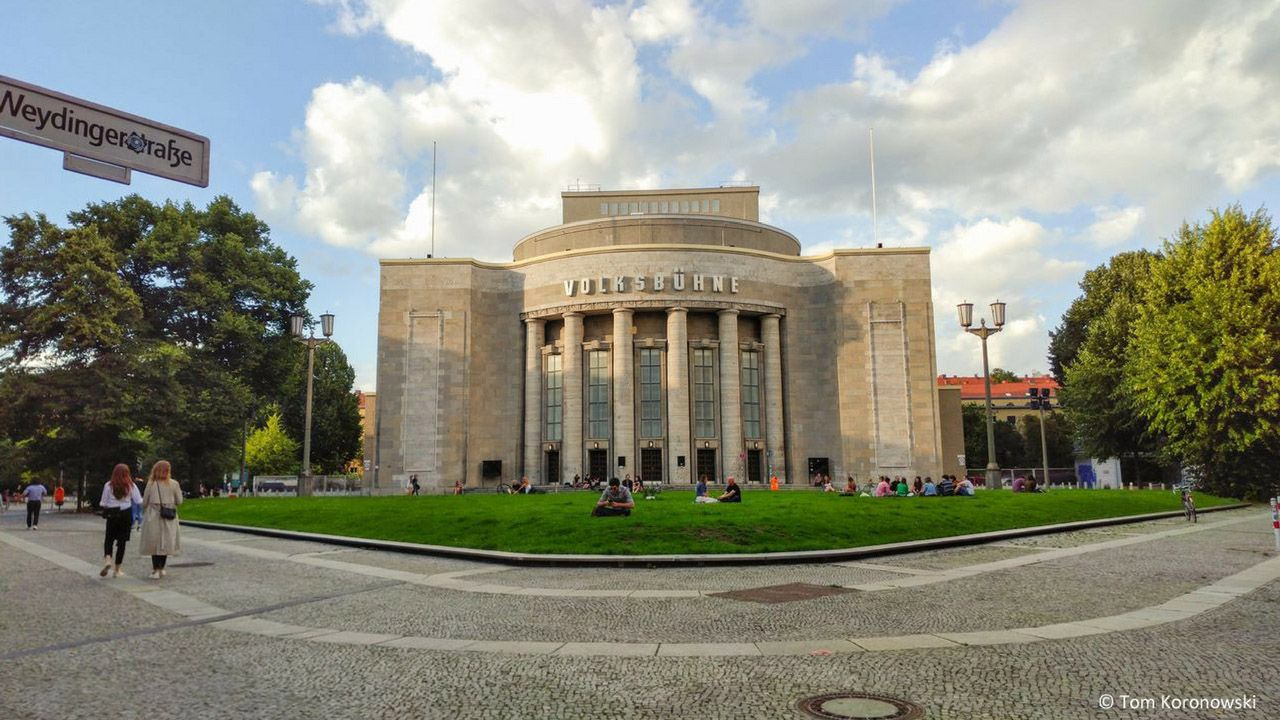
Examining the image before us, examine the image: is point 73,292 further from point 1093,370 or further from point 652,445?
point 1093,370

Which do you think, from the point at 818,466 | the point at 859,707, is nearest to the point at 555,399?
the point at 818,466

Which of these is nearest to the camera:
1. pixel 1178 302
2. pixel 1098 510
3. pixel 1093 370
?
pixel 1098 510

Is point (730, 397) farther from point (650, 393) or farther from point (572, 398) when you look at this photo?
point (572, 398)

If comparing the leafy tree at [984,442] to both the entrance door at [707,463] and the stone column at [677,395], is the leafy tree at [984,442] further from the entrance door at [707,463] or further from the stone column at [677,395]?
the stone column at [677,395]

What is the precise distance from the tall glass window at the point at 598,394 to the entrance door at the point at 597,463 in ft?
4.41

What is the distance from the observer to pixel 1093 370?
5303 cm

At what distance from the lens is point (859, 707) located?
606cm

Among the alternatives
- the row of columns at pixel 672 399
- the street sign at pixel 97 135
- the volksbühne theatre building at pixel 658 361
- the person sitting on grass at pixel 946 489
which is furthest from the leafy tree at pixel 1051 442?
the street sign at pixel 97 135

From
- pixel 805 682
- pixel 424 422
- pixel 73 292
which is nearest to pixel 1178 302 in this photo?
pixel 805 682

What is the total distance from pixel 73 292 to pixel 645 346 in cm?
3670

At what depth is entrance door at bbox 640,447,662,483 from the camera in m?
58.9

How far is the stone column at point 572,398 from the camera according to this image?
2322 inches

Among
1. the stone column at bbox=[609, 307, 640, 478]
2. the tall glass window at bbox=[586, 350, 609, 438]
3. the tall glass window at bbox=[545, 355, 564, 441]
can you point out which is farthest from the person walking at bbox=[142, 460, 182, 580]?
the tall glass window at bbox=[545, 355, 564, 441]

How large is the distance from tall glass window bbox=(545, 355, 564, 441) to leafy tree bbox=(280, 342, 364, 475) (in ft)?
88.2
